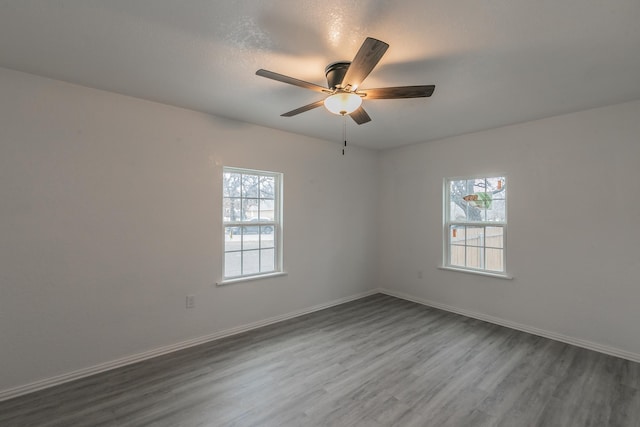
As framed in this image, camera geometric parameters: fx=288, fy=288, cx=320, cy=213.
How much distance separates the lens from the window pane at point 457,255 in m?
4.13

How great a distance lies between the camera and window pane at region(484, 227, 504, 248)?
12.1ft

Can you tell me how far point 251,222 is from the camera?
3605 mm

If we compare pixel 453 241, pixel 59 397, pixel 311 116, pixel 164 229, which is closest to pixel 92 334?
pixel 59 397

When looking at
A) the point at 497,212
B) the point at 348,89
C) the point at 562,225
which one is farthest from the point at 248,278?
the point at 562,225

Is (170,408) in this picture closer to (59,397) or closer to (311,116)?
(59,397)

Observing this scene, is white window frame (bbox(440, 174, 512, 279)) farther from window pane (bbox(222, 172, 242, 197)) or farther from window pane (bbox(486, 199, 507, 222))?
window pane (bbox(222, 172, 242, 197))

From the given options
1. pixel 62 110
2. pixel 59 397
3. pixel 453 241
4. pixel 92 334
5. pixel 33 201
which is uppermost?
pixel 62 110

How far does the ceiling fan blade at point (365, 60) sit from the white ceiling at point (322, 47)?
21 centimetres

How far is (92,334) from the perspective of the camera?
2520mm

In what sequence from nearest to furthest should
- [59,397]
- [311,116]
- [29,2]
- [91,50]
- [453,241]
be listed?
[29,2], [91,50], [59,397], [311,116], [453,241]

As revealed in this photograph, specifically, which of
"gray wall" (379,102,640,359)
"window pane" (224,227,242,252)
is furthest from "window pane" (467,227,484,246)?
"window pane" (224,227,242,252)

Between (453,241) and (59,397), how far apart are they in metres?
4.54

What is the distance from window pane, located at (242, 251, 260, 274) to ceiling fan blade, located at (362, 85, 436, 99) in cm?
237

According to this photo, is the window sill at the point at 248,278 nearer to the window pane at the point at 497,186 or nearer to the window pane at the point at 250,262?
the window pane at the point at 250,262
